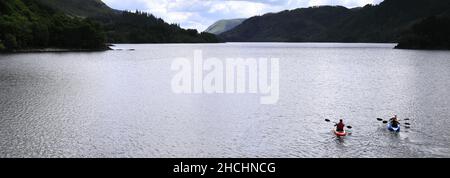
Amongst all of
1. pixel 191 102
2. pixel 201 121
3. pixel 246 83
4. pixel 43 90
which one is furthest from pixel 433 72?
pixel 43 90

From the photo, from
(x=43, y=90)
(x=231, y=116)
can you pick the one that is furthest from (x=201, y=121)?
(x=43, y=90)

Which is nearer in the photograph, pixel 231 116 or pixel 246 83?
pixel 231 116

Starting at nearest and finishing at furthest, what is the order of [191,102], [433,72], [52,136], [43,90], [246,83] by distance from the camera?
[52,136] → [191,102] → [43,90] → [246,83] → [433,72]

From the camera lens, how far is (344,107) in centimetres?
7194

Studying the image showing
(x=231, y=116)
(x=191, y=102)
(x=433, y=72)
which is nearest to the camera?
(x=231, y=116)

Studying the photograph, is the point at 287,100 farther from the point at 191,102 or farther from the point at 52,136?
the point at 52,136

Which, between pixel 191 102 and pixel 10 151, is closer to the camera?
pixel 10 151

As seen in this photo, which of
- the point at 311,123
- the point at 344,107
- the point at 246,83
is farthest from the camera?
the point at 246,83

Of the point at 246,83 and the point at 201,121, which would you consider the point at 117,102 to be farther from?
the point at 246,83

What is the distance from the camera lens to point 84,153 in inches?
1750

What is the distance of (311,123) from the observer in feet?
→ 195
